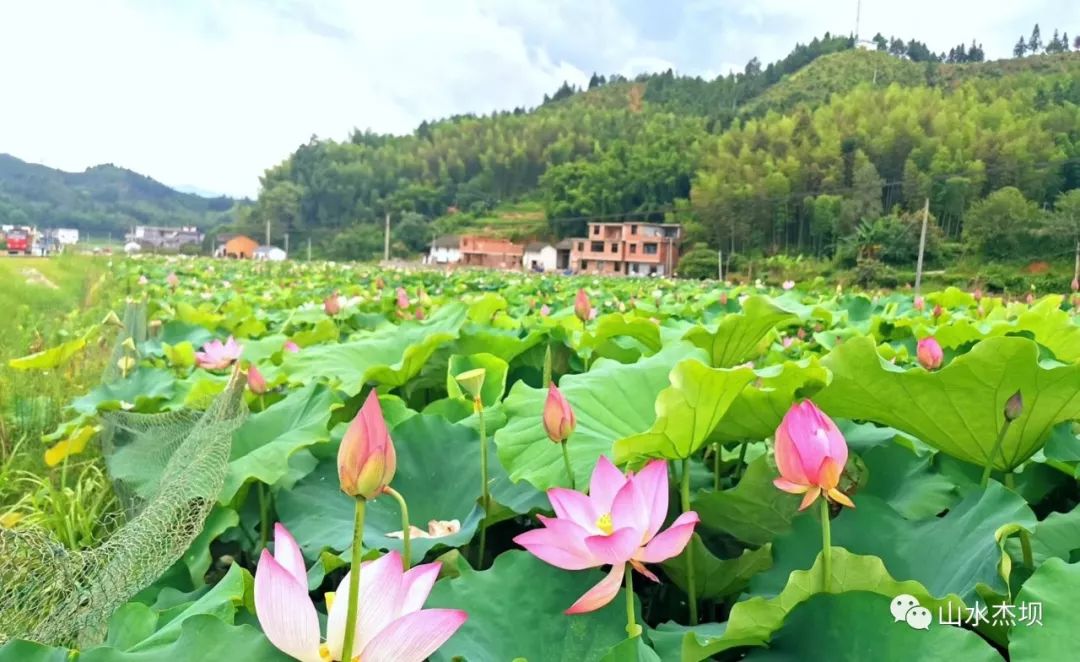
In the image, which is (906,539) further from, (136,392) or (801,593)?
(136,392)

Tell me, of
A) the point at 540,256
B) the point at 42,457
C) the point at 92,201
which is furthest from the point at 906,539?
the point at 92,201

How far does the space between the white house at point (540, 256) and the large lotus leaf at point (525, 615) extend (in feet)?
151

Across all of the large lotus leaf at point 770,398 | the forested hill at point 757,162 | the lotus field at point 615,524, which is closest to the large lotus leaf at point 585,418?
the lotus field at point 615,524

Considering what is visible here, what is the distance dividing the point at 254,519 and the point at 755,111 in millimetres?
73674

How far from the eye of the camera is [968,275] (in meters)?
29.3

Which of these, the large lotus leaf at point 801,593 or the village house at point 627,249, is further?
the village house at point 627,249

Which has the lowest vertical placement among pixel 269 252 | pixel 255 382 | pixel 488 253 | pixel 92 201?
pixel 269 252

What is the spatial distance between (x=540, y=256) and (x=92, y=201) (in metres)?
44.9

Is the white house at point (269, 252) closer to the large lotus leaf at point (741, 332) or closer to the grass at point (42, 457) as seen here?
the grass at point (42, 457)

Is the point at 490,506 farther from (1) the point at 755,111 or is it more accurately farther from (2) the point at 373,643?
(1) the point at 755,111

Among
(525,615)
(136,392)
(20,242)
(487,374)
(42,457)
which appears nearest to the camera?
(525,615)

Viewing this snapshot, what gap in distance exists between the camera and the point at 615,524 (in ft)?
1.89

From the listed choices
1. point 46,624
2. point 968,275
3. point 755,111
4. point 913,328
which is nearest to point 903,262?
point 968,275

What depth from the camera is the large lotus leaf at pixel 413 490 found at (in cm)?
93
